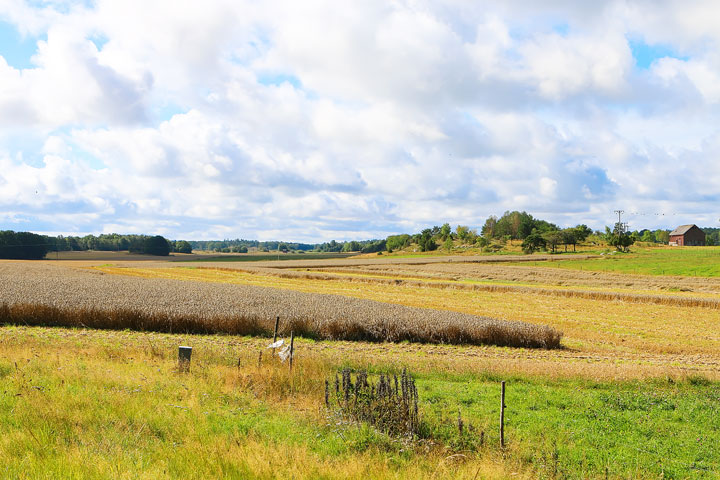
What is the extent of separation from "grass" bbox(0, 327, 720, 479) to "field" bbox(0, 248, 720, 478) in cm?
4

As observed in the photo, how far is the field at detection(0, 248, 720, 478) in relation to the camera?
7688mm

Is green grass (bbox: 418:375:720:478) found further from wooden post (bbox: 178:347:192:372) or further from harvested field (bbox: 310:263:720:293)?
harvested field (bbox: 310:263:720:293)

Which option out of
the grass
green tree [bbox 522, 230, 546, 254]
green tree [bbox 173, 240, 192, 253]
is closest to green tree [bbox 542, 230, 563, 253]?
green tree [bbox 522, 230, 546, 254]

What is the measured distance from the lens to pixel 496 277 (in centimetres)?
7325

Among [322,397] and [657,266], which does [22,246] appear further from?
[322,397]

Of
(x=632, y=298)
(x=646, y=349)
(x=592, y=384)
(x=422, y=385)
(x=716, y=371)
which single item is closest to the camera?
(x=422, y=385)

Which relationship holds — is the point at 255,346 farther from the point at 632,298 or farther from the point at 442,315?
the point at 632,298

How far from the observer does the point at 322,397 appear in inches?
469

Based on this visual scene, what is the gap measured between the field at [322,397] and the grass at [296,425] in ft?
0.14

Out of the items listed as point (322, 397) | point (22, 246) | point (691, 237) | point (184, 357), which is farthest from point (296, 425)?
point (691, 237)

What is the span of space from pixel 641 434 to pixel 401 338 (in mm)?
14181

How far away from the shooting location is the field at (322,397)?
7688mm

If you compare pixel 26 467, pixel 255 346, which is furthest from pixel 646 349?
pixel 26 467

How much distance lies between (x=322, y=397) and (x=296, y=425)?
92.5 inches
